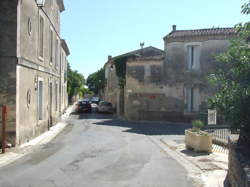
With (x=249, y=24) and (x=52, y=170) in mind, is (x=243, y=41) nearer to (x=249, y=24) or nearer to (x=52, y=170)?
(x=249, y=24)

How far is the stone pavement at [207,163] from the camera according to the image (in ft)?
24.2

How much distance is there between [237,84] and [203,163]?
13.6ft

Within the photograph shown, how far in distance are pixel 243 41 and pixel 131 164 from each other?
188 inches

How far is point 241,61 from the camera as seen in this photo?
567 centimetres

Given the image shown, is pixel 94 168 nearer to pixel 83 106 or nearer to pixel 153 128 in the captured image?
pixel 153 128

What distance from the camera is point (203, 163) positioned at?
9.13 m

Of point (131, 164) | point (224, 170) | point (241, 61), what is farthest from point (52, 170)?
point (241, 61)

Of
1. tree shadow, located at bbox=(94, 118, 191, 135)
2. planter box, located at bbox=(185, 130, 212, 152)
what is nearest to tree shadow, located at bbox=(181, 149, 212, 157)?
planter box, located at bbox=(185, 130, 212, 152)

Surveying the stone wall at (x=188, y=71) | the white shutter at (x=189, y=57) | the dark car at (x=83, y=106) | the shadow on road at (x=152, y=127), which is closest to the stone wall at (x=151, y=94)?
the stone wall at (x=188, y=71)

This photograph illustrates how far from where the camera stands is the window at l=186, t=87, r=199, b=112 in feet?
75.9

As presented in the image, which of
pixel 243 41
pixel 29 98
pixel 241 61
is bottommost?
pixel 29 98

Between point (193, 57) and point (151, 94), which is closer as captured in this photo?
point (193, 57)

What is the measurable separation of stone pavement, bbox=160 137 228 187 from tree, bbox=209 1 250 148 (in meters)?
1.66

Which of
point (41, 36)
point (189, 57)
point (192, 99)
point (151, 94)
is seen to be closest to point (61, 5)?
point (41, 36)
